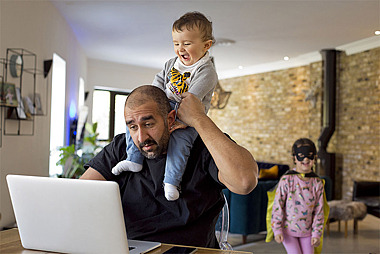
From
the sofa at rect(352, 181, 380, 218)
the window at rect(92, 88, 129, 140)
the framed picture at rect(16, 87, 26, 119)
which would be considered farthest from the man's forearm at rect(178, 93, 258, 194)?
the window at rect(92, 88, 129, 140)

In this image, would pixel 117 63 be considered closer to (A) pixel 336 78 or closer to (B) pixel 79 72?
(B) pixel 79 72

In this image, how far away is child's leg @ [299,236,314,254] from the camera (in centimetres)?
303

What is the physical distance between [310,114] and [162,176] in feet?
23.2

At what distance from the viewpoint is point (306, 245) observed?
9.98 feet

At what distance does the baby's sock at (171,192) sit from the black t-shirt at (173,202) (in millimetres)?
51

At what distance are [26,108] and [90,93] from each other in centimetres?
582

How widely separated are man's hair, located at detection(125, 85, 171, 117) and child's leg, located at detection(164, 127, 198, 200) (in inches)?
4.5

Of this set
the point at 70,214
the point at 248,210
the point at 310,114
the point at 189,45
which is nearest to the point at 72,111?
the point at 248,210

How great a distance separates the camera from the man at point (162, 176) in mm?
1545

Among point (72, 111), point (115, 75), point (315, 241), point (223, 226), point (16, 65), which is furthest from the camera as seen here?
point (115, 75)

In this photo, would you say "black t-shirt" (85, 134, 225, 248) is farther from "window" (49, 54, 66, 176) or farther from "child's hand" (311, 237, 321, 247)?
"window" (49, 54, 66, 176)

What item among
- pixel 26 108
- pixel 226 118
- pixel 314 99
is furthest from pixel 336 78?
pixel 26 108

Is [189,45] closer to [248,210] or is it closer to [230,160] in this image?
[230,160]

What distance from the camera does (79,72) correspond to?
320 inches
